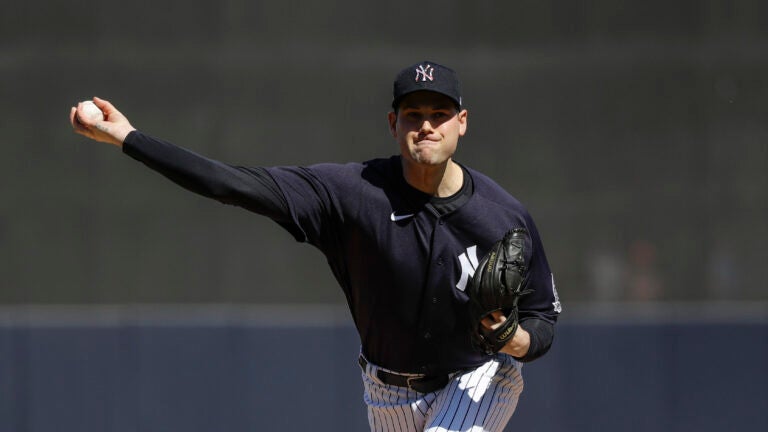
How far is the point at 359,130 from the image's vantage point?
25.0 feet

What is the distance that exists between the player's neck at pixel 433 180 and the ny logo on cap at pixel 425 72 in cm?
31

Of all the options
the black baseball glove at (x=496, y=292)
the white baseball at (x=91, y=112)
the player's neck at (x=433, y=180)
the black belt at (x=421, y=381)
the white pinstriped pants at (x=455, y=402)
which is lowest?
the white pinstriped pants at (x=455, y=402)

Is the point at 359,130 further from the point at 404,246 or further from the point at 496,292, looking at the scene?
the point at 496,292

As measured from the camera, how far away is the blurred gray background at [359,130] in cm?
740

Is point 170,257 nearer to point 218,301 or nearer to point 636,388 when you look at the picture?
point 218,301

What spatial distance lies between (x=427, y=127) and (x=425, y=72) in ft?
0.62

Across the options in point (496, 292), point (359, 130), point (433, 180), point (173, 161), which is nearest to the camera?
point (173, 161)

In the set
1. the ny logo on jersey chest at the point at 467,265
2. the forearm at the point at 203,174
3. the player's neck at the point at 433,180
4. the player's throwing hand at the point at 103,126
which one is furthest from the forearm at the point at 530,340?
the player's throwing hand at the point at 103,126

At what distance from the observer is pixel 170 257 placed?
7438mm

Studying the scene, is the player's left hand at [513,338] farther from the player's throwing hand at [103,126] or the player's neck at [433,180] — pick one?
the player's throwing hand at [103,126]

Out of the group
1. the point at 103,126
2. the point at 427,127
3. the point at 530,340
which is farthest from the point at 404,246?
the point at 103,126

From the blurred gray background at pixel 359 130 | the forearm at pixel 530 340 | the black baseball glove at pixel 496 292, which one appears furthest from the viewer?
the blurred gray background at pixel 359 130

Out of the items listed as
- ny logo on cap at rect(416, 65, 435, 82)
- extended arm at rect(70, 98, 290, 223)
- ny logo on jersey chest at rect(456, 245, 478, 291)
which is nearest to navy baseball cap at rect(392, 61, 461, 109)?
ny logo on cap at rect(416, 65, 435, 82)

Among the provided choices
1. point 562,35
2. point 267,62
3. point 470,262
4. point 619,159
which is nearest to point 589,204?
point 619,159
